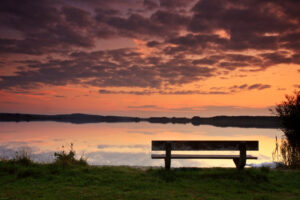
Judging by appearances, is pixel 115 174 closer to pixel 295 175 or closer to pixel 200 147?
pixel 200 147

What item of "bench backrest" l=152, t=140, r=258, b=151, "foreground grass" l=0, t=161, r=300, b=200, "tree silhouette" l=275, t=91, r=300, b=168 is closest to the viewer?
"foreground grass" l=0, t=161, r=300, b=200

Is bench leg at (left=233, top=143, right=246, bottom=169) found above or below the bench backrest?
below

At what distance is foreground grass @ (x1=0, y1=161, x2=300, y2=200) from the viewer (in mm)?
5883

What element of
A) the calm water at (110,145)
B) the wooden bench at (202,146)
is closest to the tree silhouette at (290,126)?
the calm water at (110,145)

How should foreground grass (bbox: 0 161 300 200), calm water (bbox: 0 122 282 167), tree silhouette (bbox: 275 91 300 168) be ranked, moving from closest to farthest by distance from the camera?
1. foreground grass (bbox: 0 161 300 200)
2. tree silhouette (bbox: 275 91 300 168)
3. calm water (bbox: 0 122 282 167)

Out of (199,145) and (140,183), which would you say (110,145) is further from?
(140,183)

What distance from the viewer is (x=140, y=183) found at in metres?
6.71

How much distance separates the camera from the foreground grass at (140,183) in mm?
5883

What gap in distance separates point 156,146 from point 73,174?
2.43 m

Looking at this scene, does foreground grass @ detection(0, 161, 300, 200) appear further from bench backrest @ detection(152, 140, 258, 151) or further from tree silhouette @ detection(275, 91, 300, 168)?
tree silhouette @ detection(275, 91, 300, 168)

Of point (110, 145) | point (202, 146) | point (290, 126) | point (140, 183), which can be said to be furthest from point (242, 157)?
point (110, 145)

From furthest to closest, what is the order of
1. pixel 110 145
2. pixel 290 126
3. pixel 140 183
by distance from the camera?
pixel 110 145 → pixel 290 126 → pixel 140 183

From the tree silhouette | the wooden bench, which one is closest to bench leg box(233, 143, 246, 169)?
the wooden bench

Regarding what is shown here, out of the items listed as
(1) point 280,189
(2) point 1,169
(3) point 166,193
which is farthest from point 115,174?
(1) point 280,189
